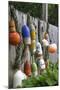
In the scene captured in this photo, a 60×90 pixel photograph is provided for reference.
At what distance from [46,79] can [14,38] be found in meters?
0.26

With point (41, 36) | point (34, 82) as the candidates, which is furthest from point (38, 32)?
point (34, 82)

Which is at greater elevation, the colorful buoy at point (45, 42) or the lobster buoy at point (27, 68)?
the colorful buoy at point (45, 42)

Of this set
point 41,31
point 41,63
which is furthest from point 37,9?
point 41,63

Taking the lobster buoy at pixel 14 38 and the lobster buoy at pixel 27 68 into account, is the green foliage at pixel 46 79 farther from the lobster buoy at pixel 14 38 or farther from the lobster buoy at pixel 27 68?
the lobster buoy at pixel 14 38

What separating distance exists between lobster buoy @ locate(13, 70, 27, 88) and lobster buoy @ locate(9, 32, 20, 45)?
14 centimetres

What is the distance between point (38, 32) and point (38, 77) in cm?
22

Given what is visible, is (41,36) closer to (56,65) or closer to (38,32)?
(38,32)

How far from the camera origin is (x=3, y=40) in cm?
124

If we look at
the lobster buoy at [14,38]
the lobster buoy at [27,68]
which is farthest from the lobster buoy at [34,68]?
the lobster buoy at [14,38]

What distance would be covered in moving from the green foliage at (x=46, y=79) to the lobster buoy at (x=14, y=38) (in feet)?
0.62

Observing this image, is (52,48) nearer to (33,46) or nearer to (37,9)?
(33,46)

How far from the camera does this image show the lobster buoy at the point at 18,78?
125 centimetres

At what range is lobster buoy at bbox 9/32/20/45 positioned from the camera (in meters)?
1.24

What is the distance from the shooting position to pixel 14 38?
1246mm
